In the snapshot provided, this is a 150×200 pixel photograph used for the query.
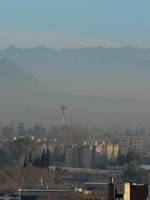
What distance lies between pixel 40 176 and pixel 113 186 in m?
121

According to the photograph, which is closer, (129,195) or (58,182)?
(129,195)

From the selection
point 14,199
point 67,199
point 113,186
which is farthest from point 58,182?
point 113,186

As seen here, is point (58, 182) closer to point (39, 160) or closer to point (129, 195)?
point (39, 160)

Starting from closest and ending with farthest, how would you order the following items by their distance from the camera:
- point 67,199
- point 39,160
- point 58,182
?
point 67,199
point 58,182
point 39,160

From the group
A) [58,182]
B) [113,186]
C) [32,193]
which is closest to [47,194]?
[32,193]

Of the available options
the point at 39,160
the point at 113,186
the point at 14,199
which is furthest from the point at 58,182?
the point at 113,186

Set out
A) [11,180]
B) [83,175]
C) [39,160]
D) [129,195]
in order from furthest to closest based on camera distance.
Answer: [83,175], [39,160], [11,180], [129,195]

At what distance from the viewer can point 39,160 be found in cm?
18412

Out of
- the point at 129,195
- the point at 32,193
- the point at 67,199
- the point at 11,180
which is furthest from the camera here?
the point at 11,180

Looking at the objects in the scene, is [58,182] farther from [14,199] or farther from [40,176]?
[14,199]

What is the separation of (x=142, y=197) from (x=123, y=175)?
511 feet

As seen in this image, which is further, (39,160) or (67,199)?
(39,160)

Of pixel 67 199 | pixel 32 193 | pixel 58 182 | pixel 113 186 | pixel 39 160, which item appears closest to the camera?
pixel 113 186

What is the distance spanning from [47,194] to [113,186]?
6957 cm
